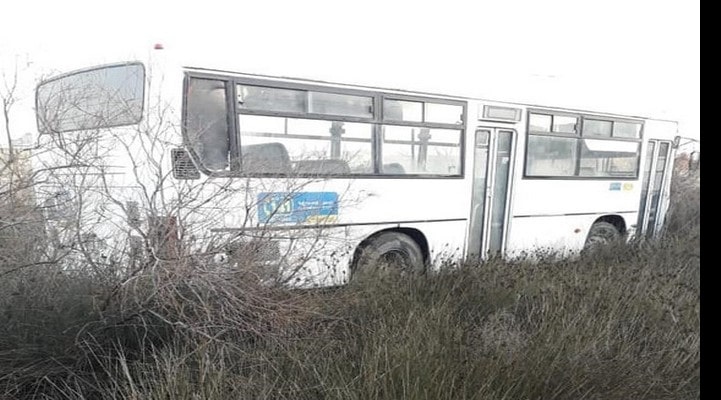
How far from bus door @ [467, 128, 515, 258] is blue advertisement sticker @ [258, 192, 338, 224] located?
2270 millimetres

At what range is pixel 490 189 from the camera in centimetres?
627

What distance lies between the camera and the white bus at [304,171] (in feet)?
11.6

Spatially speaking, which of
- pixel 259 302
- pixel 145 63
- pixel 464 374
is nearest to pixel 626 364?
pixel 464 374

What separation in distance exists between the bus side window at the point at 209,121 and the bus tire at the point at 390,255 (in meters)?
1.73

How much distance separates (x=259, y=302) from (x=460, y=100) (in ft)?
12.3

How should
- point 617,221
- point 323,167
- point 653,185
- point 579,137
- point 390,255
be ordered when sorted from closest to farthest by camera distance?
point 323,167 < point 390,255 < point 579,137 < point 617,221 < point 653,185

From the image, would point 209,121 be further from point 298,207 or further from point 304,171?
point 298,207

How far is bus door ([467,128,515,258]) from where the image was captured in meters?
6.12

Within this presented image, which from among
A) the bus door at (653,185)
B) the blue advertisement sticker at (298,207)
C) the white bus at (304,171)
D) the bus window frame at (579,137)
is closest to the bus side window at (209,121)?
the white bus at (304,171)

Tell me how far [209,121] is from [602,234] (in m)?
6.54

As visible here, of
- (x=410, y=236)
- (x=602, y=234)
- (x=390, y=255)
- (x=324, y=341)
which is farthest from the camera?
(x=602, y=234)

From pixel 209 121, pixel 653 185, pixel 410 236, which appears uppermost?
pixel 209 121

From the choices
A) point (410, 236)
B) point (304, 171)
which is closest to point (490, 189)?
point (410, 236)

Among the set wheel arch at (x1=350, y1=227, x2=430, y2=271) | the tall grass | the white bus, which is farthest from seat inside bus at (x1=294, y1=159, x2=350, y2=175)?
the tall grass
